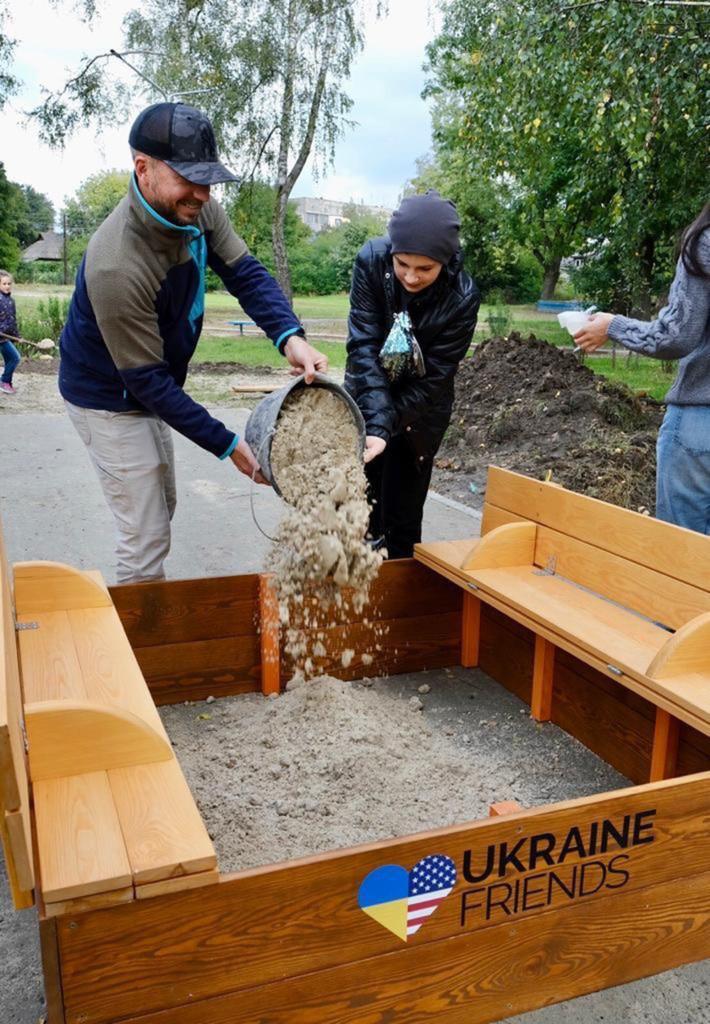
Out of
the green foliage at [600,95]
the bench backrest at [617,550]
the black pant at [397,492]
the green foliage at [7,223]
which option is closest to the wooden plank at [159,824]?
the bench backrest at [617,550]

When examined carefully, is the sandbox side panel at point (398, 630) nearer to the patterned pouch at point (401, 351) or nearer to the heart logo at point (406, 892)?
the patterned pouch at point (401, 351)

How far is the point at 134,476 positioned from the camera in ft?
11.0

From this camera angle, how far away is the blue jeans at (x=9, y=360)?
1229 cm

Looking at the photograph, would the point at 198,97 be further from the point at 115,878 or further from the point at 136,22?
the point at 115,878

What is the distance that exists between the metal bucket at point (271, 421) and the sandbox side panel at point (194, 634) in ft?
1.74

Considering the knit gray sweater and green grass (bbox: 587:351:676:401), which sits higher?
the knit gray sweater

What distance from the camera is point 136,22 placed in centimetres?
2548

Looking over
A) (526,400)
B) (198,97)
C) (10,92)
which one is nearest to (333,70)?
(198,97)

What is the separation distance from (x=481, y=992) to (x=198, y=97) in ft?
84.7

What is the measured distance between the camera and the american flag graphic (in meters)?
1.86

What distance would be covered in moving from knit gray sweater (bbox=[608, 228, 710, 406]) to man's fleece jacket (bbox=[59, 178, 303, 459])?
1318 mm

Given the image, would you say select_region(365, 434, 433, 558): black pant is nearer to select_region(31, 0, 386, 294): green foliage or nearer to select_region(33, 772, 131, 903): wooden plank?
select_region(33, 772, 131, 903): wooden plank

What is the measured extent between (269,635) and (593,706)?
4.09ft

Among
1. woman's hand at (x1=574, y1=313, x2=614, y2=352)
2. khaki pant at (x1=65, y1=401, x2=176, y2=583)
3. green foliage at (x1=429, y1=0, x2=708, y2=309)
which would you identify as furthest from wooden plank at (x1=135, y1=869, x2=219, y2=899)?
green foliage at (x1=429, y1=0, x2=708, y2=309)
